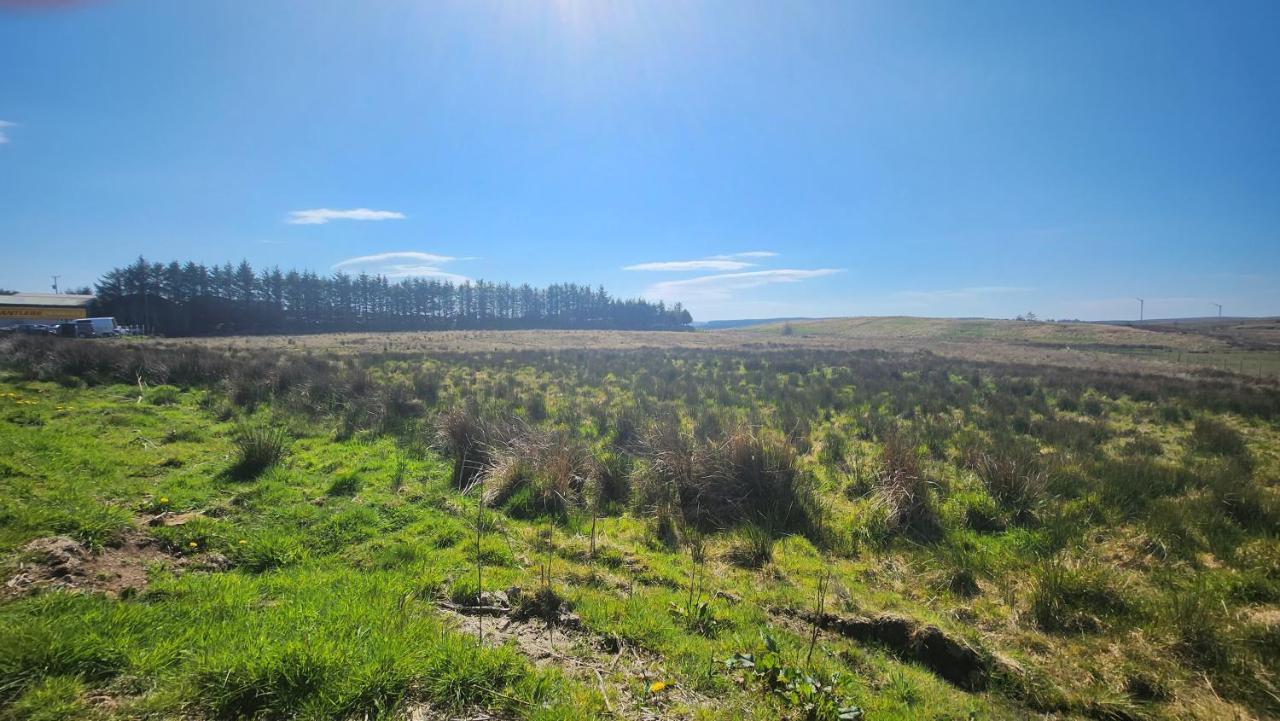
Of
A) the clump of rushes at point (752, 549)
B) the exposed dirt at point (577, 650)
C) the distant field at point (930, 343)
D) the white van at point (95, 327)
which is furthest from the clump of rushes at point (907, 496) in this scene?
the white van at point (95, 327)

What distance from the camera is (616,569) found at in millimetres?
5387

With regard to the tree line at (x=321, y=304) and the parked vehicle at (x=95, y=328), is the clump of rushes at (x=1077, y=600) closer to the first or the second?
the parked vehicle at (x=95, y=328)

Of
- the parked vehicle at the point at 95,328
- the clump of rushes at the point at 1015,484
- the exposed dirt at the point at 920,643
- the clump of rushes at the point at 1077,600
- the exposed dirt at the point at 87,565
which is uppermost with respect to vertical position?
the parked vehicle at the point at 95,328

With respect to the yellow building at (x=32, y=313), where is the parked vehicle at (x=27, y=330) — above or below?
below

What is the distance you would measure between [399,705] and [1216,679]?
238 inches

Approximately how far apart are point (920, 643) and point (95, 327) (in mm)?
64447

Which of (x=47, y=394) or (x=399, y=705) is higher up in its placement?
(x=47, y=394)

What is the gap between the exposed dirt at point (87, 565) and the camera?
3.56m

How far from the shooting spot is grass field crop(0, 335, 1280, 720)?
307cm

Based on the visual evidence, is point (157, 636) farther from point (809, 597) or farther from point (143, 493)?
point (809, 597)

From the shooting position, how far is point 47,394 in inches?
440

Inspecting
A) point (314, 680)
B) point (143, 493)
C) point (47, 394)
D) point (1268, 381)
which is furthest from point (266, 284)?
point (1268, 381)

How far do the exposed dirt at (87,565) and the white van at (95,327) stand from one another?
48.6 meters

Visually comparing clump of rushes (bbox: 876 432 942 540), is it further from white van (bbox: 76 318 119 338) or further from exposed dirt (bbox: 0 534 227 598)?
white van (bbox: 76 318 119 338)
